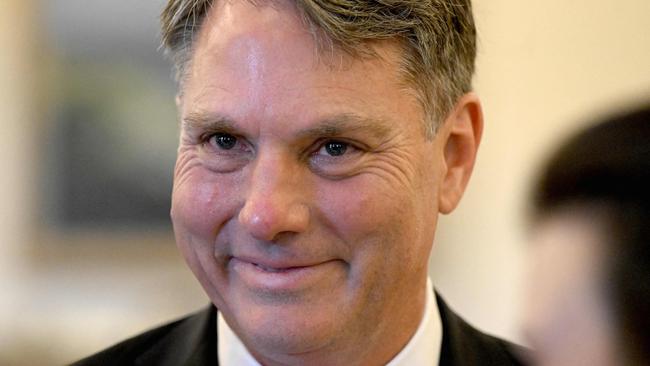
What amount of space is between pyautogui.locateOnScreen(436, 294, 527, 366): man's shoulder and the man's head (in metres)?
0.21

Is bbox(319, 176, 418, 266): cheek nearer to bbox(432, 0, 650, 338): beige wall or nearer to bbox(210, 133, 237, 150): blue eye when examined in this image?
bbox(210, 133, 237, 150): blue eye

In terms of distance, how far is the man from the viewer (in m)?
1.58

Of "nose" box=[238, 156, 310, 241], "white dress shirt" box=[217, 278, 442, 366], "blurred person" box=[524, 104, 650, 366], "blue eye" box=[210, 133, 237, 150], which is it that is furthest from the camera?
"white dress shirt" box=[217, 278, 442, 366]

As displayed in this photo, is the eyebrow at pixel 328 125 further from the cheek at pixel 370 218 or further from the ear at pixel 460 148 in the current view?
the ear at pixel 460 148

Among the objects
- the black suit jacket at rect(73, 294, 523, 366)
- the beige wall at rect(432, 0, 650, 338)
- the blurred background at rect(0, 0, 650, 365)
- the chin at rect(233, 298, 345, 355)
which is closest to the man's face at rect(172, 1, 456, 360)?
the chin at rect(233, 298, 345, 355)

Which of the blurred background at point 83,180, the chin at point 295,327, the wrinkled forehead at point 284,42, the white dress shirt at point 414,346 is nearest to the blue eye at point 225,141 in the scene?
the wrinkled forehead at point 284,42

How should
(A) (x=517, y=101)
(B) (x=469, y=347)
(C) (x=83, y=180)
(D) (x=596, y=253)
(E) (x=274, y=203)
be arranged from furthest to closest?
(C) (x=83, y=180)
(A) (x=517, y=101)
(B) (x=469, y=347)
(E) (x=274, y=203)
(D) (x=596, y=253)

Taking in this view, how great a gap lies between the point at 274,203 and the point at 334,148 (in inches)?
5.9

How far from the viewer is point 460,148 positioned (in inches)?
72.5

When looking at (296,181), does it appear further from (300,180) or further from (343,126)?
(343,126)

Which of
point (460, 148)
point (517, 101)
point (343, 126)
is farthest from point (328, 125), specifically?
point (517, 101)

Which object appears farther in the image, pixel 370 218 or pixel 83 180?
pixel 83 180

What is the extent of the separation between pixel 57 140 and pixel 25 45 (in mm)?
406

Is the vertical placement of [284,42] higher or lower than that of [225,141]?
higher
